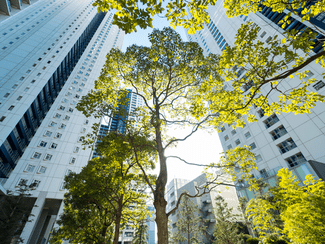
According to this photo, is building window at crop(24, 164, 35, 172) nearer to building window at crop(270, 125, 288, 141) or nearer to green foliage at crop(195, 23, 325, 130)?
green foliage at crop(195, 23, 325, 130)

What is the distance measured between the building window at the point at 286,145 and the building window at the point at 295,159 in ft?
4.74

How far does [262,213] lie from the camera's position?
6793 millimetres

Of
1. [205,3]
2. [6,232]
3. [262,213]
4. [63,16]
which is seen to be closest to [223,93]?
[205,3]

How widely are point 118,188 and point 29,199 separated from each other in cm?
2491

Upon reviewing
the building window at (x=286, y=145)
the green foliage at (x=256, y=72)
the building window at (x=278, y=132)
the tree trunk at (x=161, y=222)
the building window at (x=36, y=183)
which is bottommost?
the tree trunk at (x=161, y=222)

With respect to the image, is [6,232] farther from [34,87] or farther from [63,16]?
[63,16]

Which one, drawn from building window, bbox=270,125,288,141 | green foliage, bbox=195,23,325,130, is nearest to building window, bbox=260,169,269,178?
building window, bbox=270,125,288,141

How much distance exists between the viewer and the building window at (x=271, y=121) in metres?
29.1

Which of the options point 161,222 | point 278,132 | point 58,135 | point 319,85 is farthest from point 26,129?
point 319,85

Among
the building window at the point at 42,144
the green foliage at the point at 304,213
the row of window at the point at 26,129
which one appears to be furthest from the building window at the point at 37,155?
the green foliage at the point at 304,213

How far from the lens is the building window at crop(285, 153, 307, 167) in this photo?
23.6 meters

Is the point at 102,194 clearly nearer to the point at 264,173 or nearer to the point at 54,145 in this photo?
the point at 54,145

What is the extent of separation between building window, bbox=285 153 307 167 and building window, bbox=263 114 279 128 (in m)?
7.14

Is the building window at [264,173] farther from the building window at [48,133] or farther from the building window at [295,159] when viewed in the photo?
the building window at [48,133]
